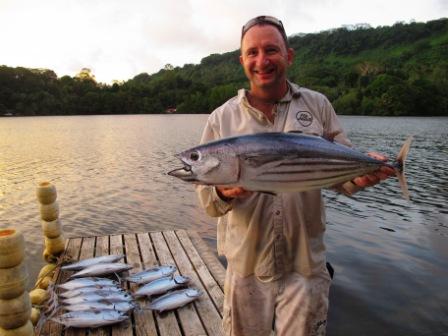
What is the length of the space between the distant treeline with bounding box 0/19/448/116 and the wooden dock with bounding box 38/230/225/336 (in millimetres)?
83683

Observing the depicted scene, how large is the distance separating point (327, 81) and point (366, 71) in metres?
11.6

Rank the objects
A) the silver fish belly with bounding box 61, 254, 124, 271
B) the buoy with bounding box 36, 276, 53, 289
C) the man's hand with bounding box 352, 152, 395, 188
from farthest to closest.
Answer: the silver fish belly with bounding box 61, 254, 124, 271, the buoy with bounding box 36, 276, 53, 289, the man's hand with bounding box 352, 152, 395, 188

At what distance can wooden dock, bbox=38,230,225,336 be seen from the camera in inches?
208

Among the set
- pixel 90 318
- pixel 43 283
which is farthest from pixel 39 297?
pixel 90 318

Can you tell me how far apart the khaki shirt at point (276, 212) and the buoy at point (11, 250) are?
2.35m

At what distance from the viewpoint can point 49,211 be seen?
7887 mm

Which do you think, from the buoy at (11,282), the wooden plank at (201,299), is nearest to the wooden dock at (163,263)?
the wooden plank at (201,299)

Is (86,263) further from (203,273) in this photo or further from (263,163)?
(263,163)

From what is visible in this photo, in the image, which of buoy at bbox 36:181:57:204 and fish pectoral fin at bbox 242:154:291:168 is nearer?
fish pectoral fin at bbox 242:154:291:168

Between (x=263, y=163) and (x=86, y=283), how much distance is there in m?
4.66

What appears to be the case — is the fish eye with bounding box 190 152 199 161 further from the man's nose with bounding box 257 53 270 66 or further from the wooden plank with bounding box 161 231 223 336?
the wooden plank with bounding box 161 231 223 336

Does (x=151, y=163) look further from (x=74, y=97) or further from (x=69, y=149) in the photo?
(x=74, y=97)

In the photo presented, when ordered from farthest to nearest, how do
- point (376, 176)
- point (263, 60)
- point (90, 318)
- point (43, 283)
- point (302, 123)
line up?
point (43, 283), point (90, 318), point (302, 123), point (263, 60), point (376, 176)

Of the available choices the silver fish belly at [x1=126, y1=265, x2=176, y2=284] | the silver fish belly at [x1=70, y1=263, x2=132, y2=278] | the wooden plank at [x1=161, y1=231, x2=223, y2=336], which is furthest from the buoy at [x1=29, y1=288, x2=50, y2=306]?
the wooden plank at [x1=161, y1=231, x2=223, y2=336]
